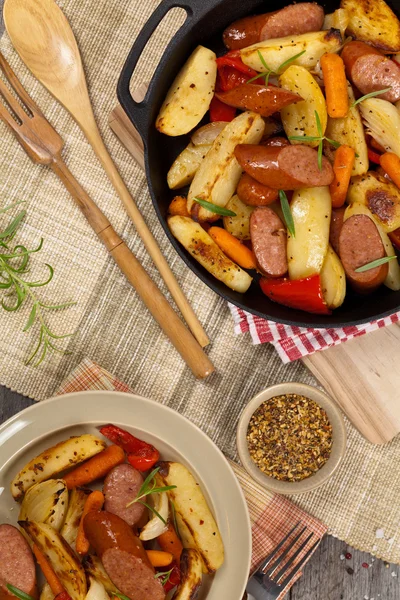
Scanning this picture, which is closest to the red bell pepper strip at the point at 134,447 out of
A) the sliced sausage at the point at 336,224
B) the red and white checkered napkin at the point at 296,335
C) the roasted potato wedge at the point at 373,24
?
the red and white checkered napkin at the point at 296,335

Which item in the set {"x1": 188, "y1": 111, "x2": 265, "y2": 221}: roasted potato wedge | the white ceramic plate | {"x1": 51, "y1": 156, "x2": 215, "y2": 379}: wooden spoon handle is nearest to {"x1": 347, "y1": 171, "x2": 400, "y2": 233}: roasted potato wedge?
{"x1": 188, "y1": 111, "x2": 265, "y2": 221}: roasted potato wedge

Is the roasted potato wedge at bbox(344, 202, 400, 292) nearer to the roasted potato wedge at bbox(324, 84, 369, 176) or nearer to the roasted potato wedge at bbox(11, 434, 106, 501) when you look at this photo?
the roasted potato wedge at bbox(324, 84, 369, 176)

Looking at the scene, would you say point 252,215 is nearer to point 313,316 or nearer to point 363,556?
point 313,316

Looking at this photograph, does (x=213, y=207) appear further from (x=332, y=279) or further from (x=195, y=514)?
(x=195, y=514)

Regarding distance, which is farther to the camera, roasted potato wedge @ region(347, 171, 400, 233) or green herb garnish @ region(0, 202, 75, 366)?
green herb garnish @ region(0, 202, 75, 366)

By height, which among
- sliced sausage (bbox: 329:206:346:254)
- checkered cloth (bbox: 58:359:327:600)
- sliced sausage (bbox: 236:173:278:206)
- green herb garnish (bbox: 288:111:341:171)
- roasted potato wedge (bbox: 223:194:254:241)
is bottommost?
checkered cloth (bbox: 58:359:327:600)

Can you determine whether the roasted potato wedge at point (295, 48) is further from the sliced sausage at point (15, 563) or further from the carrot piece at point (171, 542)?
the sliced sausage at point (15, 563)
